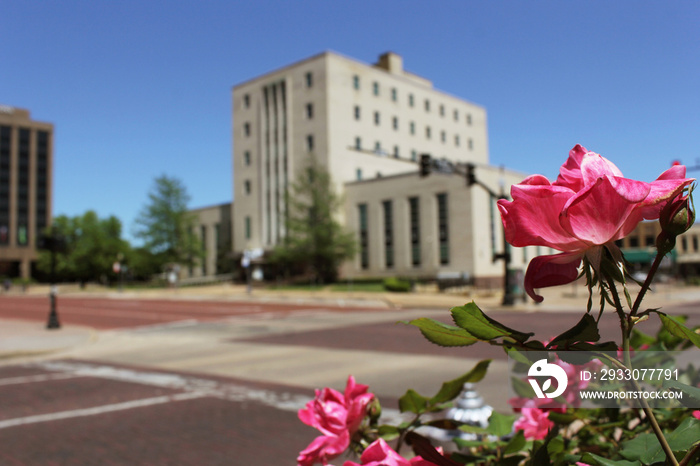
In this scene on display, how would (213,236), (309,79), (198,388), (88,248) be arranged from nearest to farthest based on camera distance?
(198,388) < (309,79) < (213,236) < (88,248)

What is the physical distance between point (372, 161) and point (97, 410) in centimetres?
5325

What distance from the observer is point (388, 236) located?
52.8m

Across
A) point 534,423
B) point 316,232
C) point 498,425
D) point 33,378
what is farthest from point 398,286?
point 498,425

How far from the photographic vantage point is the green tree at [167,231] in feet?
220

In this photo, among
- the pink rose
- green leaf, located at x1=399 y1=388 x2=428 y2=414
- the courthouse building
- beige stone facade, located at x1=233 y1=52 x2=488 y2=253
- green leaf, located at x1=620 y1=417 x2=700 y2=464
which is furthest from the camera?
beige stone facade, located at x1=233 y1=52 x2=488 y2=253

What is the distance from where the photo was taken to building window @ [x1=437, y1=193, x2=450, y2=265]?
1874 inches

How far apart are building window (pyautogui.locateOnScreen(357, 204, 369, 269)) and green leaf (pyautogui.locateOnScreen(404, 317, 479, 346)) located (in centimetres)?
5360

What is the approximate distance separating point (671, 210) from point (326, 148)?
55253mm

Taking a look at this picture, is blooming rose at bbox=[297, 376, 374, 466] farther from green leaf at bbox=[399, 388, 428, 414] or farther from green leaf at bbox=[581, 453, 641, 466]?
green leaf at bbox=[581, 453, 641, 466]

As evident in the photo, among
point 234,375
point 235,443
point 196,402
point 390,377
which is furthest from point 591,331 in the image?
point 234,375

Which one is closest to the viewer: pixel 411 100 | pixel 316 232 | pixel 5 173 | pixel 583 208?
pixel 583 208

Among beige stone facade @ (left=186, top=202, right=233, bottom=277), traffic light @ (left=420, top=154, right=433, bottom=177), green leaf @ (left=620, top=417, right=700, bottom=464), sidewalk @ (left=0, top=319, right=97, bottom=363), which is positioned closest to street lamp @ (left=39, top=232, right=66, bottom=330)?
sidewalk @ (left=0, top=319, right=97, bottom=363)

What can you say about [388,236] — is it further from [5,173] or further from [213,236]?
[5,173]

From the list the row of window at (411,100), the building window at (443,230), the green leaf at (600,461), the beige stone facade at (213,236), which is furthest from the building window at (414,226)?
the green leaf at (600,461)
